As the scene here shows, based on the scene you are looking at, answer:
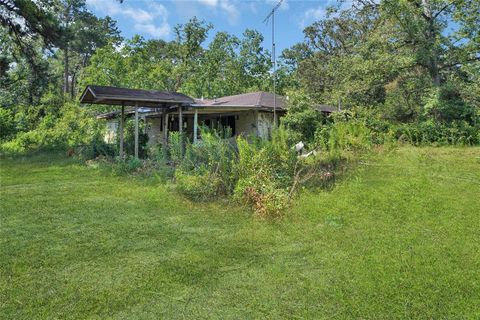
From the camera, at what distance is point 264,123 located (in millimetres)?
14758

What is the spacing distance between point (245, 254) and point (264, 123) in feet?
35.4

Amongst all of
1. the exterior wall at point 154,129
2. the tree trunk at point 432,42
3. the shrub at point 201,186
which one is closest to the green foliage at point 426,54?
the tree trunk at point 432,42

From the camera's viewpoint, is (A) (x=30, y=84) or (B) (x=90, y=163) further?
(A) (x=30, y=84)

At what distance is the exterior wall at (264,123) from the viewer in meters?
14.4

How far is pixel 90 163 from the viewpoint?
1179cm

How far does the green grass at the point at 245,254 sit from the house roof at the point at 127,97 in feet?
13.3

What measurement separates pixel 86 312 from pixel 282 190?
4.18 metres

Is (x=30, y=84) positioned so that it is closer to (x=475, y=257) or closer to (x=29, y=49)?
(x=29, y=49)

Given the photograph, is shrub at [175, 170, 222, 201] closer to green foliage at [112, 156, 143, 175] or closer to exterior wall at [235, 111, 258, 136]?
green foliage at [112, 156, 143, 175]

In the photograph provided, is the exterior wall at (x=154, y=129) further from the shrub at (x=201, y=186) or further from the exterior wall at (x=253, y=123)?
the shrub at (x=201, y=186)

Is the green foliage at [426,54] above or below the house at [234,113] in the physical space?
above

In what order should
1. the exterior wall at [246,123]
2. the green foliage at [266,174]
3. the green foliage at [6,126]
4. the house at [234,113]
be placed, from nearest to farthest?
the green foliage at [266,174]
the house at [234,113]
the exterior wall at [246,123]
the green foliage at [6,126]

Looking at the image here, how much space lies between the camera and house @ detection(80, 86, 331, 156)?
11.1 meters

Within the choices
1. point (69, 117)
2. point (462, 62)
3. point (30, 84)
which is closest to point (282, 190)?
point (462, 62)
